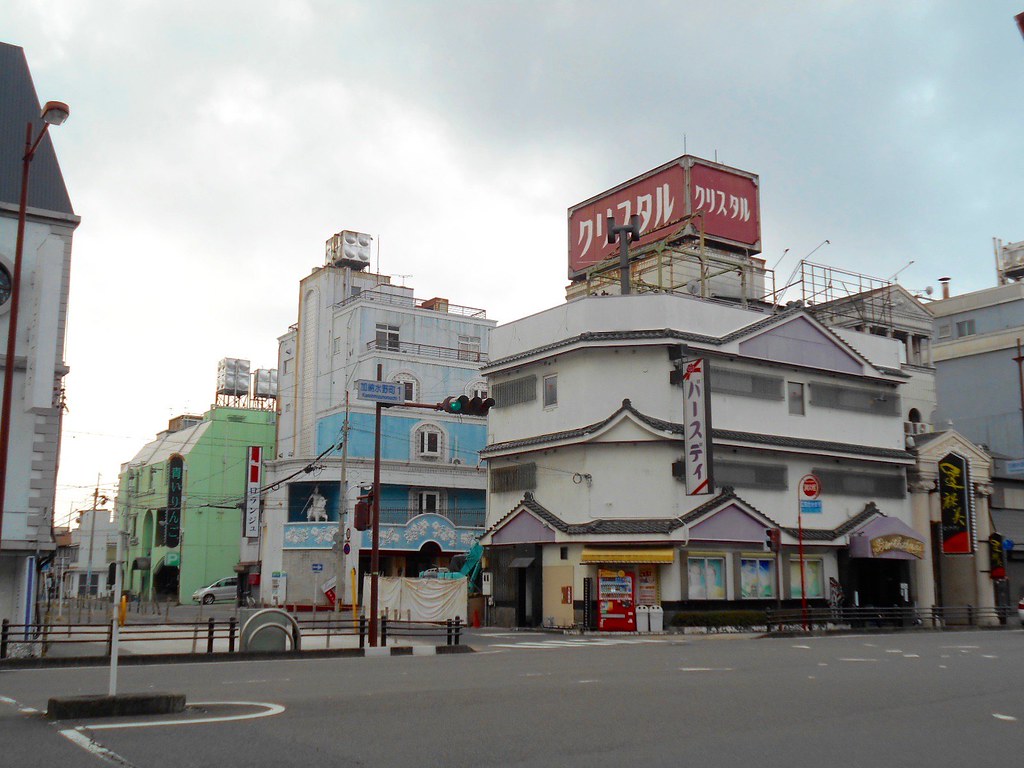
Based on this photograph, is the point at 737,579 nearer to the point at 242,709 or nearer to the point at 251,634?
the point at 251,634

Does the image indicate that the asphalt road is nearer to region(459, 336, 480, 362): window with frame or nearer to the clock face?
the clock face

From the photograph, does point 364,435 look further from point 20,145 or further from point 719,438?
point 20,145

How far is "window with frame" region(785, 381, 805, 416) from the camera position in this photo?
4131 centimetres

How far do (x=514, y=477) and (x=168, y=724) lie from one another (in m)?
30.7

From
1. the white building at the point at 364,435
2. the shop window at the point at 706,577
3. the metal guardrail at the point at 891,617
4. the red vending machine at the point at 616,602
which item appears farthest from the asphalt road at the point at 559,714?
the white building at the point at 364,435

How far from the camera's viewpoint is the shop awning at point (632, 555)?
3622cm

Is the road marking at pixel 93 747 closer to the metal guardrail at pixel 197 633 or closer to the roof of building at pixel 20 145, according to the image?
the metal guardrail at pixel 197 633

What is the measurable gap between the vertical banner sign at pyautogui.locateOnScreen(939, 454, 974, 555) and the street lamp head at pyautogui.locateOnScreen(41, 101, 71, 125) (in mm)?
38501

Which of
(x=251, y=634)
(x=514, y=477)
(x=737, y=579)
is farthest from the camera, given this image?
(x=514, y=477)

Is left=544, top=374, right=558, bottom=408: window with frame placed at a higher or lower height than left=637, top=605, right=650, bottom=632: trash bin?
higher

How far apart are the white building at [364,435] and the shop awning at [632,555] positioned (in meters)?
20.8

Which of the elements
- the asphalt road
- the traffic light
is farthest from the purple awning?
the traffic light

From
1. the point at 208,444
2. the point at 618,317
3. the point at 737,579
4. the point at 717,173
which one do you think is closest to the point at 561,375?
the point at 618,317

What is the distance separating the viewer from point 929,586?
43562 mm
